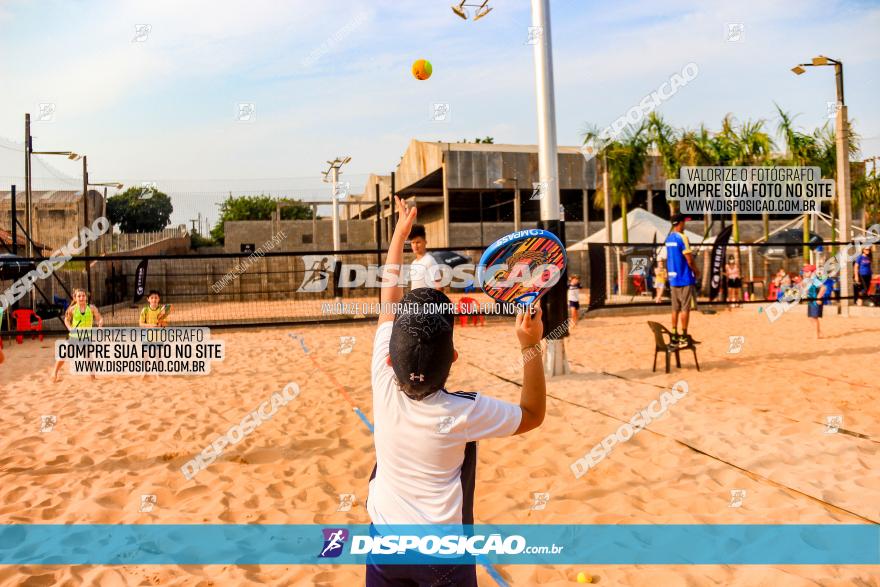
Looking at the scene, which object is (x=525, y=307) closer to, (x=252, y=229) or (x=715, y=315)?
(x=715, y=315)

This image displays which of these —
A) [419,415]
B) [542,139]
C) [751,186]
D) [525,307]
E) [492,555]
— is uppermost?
[751,186]

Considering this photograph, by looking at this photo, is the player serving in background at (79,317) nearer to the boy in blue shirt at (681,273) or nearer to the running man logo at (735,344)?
the boy in blue shirt at (681,273)

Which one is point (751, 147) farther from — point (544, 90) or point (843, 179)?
point (544, 90)

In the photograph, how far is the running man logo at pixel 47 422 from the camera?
20.3 ft

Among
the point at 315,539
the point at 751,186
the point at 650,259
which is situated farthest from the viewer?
the point at 751,186

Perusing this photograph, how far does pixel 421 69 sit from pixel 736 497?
308 inches

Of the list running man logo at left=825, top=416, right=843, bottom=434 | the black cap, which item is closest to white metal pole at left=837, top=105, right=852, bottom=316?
running man logo at left=825, top=416, right=843, bottom=434

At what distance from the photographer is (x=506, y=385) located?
771 centimetres

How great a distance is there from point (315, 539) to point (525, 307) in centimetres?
256

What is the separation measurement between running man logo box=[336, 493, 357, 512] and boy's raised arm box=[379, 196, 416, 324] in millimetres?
2172

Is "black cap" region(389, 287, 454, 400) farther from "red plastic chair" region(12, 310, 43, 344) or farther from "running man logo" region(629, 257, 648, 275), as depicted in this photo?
"running man logo" region(629, 257, 648, 275)

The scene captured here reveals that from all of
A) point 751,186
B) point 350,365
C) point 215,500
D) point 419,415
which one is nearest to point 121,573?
point 215,500

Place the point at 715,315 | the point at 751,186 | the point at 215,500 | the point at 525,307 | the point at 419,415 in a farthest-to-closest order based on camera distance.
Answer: the point at 751,186, the point at 715,315, the point at 215,500, the point at 525,307, the point at 419,415

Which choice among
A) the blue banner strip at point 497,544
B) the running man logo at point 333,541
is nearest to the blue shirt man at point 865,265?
the blue banner strip at point 497,544
